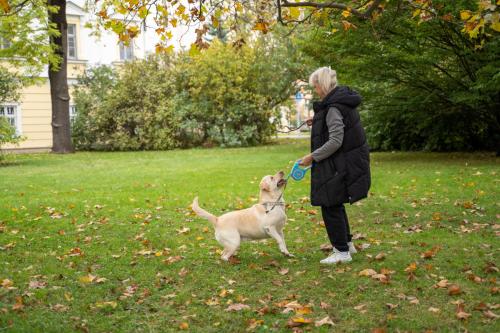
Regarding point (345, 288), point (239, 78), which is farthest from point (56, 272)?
point (239, 78)

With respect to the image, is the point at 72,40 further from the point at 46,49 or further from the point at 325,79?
the point at 325,79

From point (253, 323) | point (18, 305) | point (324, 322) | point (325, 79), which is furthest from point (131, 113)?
point (324, 322)

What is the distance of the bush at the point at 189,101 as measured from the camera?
2595 cm

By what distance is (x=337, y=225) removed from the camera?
5875mm

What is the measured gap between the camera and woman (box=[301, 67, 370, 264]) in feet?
18.2

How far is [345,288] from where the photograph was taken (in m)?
5.15

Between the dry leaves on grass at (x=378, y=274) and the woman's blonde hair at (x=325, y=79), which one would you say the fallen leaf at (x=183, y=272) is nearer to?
the dry leaves on grass at (x=378, y=274)

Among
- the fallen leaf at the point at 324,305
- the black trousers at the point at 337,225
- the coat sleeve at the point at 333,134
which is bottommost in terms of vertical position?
the fallen leaf at the point at 324,305

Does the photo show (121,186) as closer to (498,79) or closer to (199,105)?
(498,79)

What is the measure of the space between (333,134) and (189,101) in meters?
21.6

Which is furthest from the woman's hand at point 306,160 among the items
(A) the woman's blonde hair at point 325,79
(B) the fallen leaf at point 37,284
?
(B) the fallen leaf at point 37,284

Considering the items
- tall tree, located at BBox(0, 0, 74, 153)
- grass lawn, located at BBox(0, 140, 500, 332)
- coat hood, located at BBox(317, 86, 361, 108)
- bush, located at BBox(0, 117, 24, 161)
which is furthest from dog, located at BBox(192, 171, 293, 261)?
bush, located at BBox(0, 117, 24, 161)

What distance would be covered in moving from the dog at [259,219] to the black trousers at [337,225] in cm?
53

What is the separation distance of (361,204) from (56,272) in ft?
17.7
